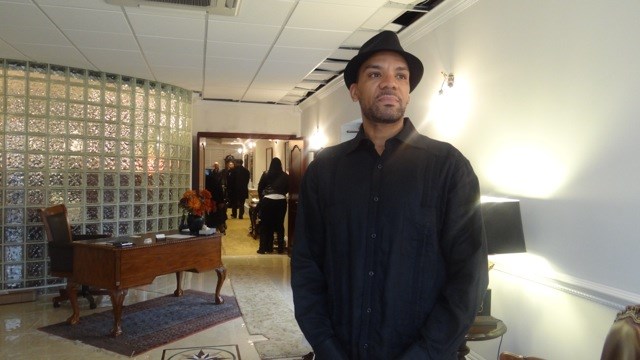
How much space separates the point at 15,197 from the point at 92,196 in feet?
2.60

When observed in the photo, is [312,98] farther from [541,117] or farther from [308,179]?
[308,179]

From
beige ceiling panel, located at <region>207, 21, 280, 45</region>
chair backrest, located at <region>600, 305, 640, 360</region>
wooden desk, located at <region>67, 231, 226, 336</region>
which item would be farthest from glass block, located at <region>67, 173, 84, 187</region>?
chair backrest, located at <region>600, 305, 640, 360</region>

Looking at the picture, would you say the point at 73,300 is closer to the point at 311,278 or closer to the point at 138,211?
the point at 138,211

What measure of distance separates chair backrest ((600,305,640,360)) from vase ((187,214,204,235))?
3915 millimetres

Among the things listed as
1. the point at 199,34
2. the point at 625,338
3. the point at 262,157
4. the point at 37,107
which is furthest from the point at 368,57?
the point at 262,157

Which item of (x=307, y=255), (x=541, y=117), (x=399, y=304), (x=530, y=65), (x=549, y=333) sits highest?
(x=530, y=65)

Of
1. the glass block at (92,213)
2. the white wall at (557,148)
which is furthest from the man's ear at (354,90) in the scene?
the glass block at (92,213)

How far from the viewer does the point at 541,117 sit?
101 inches

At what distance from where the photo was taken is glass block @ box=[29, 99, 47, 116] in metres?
5.16

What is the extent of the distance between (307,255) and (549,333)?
176 centimetres

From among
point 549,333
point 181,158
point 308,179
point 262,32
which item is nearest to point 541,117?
point 549,333

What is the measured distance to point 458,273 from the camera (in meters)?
1.26

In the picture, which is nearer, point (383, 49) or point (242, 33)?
point (383, 49)

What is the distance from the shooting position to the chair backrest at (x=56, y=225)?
14.8 feet
